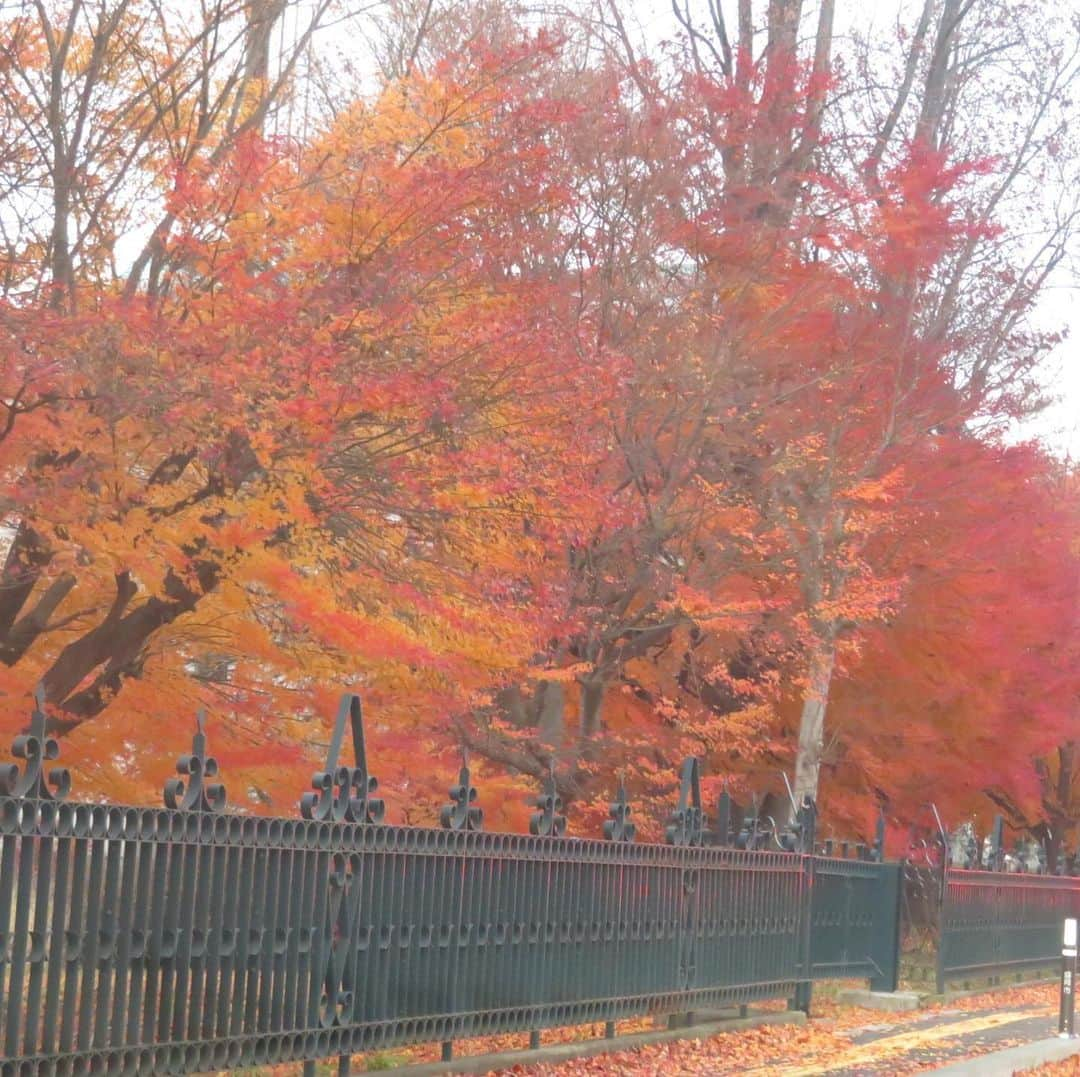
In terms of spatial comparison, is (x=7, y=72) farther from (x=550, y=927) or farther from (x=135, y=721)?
(x=550, y=927)

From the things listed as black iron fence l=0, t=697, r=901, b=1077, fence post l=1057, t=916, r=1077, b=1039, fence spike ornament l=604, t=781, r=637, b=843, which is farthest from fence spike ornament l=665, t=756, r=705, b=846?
fence post l=1057, t=916, r=1077, b=1039

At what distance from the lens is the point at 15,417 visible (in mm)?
11461

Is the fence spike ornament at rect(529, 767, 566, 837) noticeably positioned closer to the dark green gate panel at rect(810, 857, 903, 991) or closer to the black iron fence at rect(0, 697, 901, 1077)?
the black iron fence at rect(0, 697, 901, 1077)

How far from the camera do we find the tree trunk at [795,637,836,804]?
2081 centimetres

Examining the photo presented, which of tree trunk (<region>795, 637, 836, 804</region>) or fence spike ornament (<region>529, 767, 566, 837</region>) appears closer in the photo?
fence spike ornament (<region>529, 767, 566, 837</region>)

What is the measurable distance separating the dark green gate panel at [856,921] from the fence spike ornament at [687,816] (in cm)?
271

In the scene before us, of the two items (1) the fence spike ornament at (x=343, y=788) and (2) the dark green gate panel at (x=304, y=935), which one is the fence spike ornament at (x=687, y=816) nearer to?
(2) the dark green gate panel at (x=304, y=935)

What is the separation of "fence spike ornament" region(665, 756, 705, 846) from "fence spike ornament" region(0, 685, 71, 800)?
20.6 ft

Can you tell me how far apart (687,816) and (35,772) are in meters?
6.80

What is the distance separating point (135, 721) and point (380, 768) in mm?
2545

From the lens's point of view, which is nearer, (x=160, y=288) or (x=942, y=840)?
(x=160, y=288)

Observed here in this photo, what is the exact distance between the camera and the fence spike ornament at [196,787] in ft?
23.8

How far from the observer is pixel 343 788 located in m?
8.52

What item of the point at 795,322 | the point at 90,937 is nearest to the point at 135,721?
the point at 90,937
